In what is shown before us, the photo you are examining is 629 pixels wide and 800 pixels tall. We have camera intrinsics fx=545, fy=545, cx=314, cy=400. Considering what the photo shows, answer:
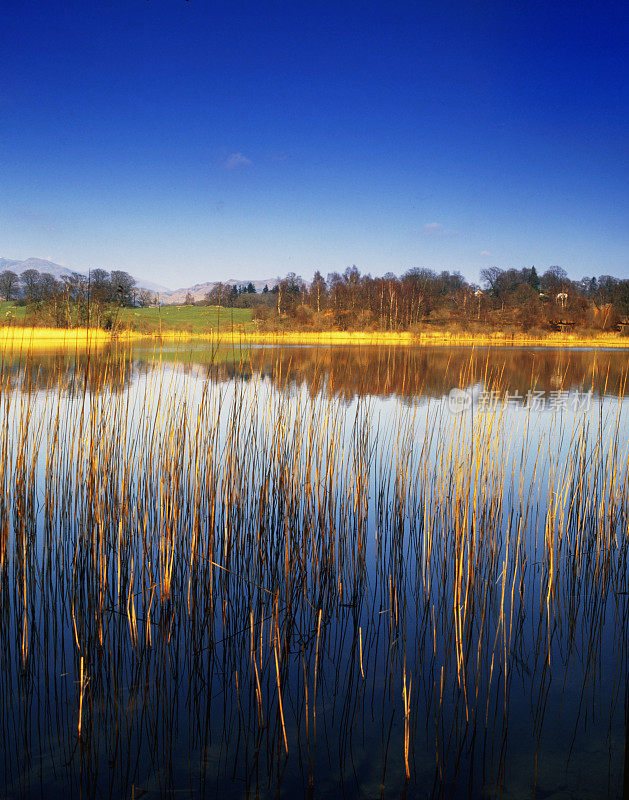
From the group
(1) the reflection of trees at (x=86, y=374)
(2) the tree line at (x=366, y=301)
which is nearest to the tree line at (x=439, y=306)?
(2) the tree line at (x=366, y=301)

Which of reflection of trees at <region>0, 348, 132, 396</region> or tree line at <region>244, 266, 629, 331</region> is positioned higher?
tree line at <region>244, 266, 629, 331</region>

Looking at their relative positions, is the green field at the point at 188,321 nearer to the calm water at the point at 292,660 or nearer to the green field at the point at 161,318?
the green field at the point at 161,318

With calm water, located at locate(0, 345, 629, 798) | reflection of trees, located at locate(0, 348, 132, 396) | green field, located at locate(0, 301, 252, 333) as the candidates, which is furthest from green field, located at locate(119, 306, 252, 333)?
calm water, located at locate(0, 345, 629, 798)

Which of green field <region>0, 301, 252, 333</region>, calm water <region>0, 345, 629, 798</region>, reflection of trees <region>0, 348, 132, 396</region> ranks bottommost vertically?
calm water <region>0, 345, 629, 798</region>

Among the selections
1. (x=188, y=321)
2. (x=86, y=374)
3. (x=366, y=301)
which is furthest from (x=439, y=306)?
(x=86, y=374)

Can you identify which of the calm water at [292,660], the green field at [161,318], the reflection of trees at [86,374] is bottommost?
the calm water at [292,660]

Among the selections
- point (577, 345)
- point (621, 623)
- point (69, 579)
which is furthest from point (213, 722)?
point (577, 345)

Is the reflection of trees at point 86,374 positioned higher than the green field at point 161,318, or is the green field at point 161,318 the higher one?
the green field at point 161,318

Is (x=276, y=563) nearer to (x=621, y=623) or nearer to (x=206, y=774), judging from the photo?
(x=206, y=774)

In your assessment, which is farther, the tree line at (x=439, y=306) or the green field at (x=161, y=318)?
the tree line at (x=439, y=306)

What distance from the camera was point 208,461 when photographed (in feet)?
9.52

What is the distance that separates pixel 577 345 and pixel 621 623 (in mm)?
21467

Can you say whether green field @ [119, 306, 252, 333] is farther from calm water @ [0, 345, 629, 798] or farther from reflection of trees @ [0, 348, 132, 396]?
calm water @ [0, 345, 629, 798]

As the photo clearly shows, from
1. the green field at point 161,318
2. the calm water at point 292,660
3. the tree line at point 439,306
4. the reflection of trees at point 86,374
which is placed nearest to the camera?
the calm water at point 292,660
